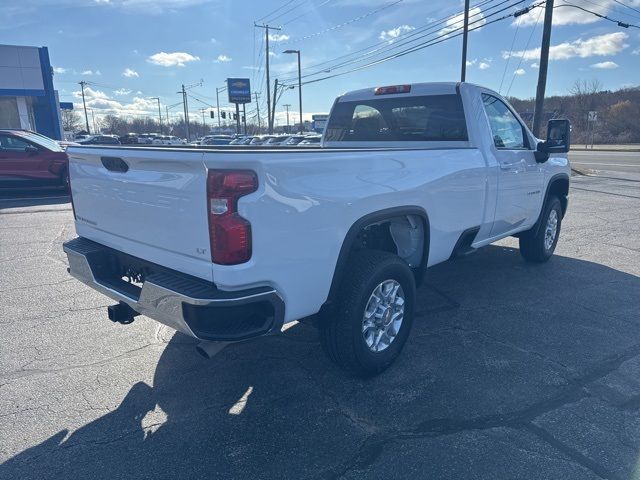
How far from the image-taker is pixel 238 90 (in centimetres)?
6444

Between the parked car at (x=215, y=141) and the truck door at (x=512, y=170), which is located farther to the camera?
the parked car at (x=215, y=141)

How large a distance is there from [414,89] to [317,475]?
3.82 m

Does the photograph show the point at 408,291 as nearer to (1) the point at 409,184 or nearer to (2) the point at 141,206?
(1) the point at 409,184

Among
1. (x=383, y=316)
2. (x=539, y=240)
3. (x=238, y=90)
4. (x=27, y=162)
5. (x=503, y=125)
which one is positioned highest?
(x=238, y=90)

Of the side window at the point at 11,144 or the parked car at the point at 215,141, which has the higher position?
the side window at the point at 11,144

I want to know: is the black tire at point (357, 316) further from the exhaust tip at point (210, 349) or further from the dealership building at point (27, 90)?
the dealership building at point (27, 90)

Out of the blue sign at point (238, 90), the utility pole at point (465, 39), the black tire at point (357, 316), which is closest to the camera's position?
the black tire at point (357, 316)

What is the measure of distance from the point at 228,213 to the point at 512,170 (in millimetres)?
3555

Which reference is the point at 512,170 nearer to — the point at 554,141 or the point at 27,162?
the point at 554,141

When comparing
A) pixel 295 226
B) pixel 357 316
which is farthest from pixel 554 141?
pixel 295 226

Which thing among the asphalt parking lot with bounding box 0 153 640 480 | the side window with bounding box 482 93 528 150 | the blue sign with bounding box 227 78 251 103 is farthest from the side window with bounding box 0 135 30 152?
the blue sign with bounding box 227 78 251 103

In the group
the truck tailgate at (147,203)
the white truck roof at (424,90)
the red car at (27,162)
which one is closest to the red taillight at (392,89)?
the white truck roof at (424,90)

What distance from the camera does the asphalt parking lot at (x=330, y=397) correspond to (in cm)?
258

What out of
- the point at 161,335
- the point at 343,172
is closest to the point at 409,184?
the point at 343,172
